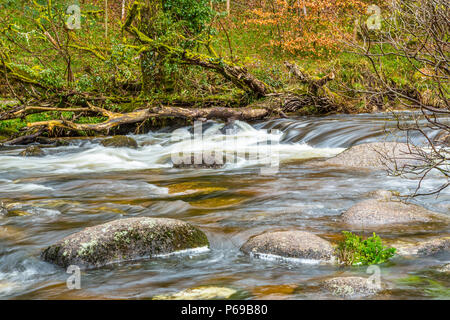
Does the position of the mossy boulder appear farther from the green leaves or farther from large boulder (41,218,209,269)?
the green leaves

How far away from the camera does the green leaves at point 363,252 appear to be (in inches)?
168

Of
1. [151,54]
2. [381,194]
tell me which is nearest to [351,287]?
[381,194]

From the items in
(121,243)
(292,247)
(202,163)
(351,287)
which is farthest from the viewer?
(202,163)

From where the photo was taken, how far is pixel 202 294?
3727 millimetres

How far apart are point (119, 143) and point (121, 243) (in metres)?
8.77

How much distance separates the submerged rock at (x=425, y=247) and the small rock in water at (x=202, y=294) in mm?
1823

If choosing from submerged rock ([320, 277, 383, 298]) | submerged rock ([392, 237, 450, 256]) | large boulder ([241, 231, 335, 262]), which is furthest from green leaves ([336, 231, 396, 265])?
submerged rock ([320, 277, 383, 298])

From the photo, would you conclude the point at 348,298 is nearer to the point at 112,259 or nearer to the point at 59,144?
the point at 112,259

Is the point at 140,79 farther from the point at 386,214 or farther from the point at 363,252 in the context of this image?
the point at 363,252

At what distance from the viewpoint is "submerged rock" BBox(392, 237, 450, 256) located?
176 inches

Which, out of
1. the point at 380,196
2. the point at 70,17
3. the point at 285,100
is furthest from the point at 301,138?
the point at 70,17

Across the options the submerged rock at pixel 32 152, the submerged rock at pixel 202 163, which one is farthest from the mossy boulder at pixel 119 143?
the submerged rock at pixel 202 163

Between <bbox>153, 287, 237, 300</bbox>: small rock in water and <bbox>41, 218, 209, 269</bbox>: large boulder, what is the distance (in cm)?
96
